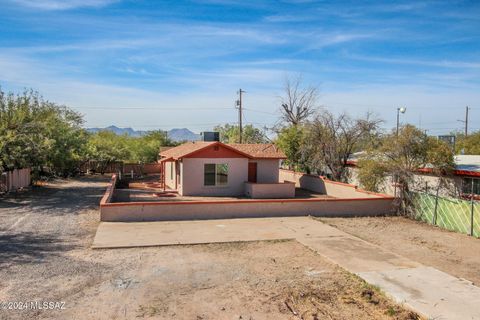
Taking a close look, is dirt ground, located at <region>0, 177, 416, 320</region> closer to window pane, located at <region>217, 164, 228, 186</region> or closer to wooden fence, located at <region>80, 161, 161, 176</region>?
window pane, located at <region>217, 164, 228, 186</region>

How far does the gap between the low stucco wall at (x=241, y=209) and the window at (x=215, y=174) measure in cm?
690

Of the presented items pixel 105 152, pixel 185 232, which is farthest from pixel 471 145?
pixel 185 232

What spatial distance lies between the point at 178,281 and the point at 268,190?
1529cm

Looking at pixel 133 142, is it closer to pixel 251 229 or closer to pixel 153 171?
pixel 153 171

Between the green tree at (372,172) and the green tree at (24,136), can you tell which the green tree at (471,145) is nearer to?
the green tree at (372,172)

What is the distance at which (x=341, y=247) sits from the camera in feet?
43.1

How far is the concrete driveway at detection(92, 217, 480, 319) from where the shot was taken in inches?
344

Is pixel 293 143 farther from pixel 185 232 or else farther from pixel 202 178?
pixel 185 232

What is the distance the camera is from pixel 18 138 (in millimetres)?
19656

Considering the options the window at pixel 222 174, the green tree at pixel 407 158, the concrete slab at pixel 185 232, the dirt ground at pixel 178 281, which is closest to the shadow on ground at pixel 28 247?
the dirt ground at pixel 178 281

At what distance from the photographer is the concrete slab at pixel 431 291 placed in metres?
8.20

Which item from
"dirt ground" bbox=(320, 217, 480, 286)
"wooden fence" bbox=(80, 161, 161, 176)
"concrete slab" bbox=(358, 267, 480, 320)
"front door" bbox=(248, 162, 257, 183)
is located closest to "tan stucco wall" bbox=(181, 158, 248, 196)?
"front door" bbox=(248, 162, 257, 183)

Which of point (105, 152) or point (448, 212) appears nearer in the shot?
point (448, 212)

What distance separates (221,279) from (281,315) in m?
2.30
